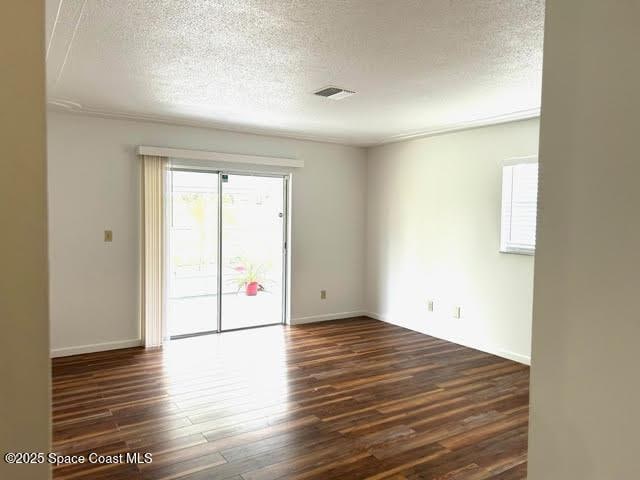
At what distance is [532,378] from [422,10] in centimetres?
173

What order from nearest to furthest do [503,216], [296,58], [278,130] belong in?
[296,58] < [503,216] < [278,130]

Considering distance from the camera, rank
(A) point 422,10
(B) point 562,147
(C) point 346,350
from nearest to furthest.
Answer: (B) point 562,147 → (A) point 422,10 → (C) point 346,350

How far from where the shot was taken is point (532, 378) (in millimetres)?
1571

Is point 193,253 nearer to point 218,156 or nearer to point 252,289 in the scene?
point 252,289

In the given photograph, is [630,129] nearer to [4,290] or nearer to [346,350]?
[4,290]

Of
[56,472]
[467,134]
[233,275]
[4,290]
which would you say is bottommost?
[56,472]

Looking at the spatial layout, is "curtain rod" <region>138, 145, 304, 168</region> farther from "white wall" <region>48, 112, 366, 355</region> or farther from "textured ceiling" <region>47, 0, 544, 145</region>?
"textured ceiling" <region>47, 0, 544, 145</region>

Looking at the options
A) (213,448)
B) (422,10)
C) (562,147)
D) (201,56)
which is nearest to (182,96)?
(201,56)

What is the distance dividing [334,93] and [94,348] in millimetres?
3553

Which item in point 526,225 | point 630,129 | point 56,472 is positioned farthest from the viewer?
point 526,225

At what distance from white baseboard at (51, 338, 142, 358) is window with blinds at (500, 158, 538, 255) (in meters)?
4.08

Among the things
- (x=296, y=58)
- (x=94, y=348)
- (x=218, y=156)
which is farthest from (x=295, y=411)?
(x=218, y=156)

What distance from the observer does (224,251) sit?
5598 mm

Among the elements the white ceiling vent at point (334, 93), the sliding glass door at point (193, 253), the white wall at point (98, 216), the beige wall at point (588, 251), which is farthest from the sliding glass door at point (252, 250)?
the beige wall at point (588, 251)
